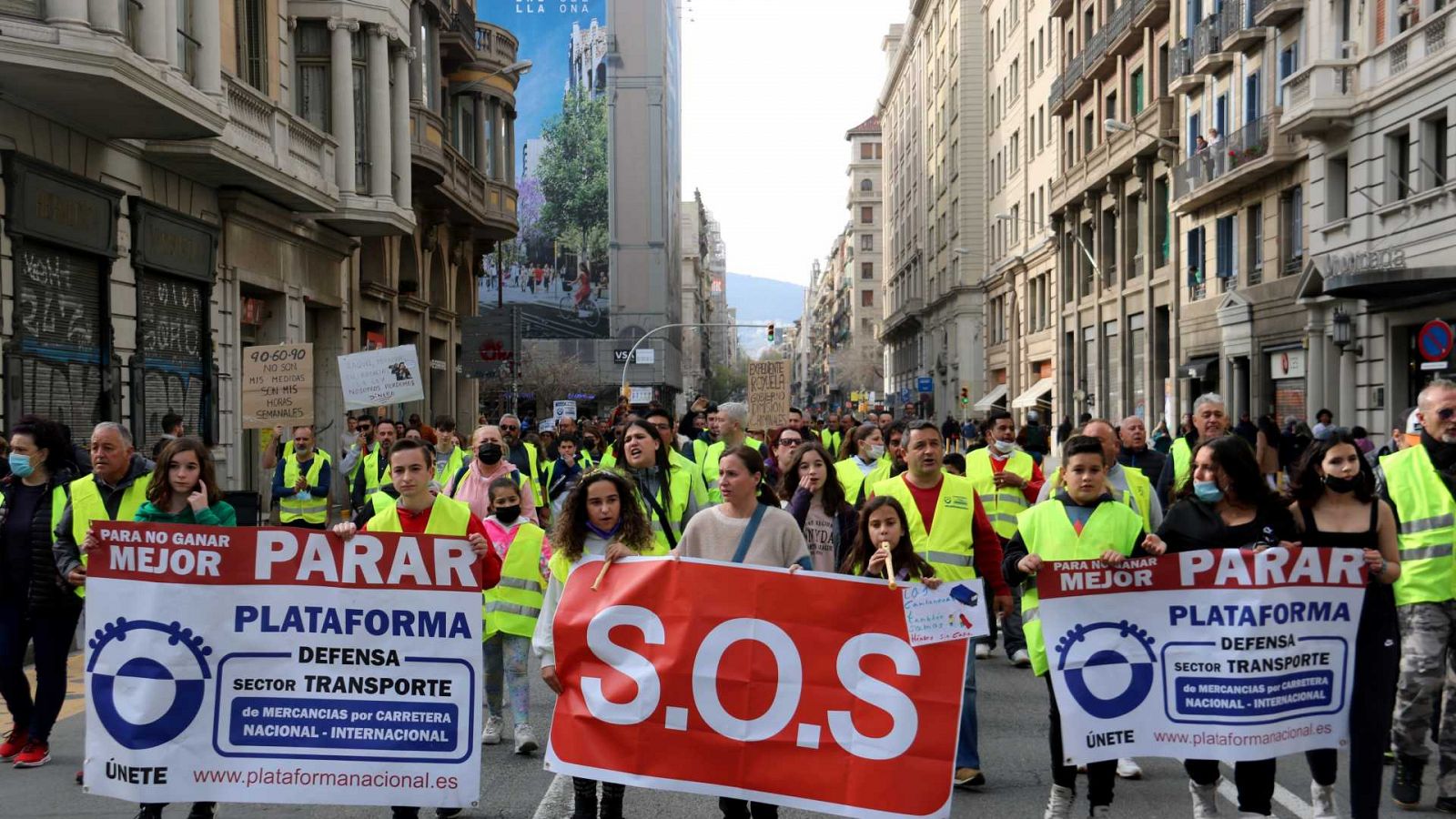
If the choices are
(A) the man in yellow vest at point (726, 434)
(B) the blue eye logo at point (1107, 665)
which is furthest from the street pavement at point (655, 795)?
(A) the man in yellow vest at point (726, 434)

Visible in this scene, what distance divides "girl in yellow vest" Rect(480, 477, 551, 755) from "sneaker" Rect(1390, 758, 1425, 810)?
454 cm

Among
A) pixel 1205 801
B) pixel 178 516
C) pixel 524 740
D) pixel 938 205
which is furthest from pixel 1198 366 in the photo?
pixel 938 205

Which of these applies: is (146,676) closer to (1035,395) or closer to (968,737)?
(968,737)

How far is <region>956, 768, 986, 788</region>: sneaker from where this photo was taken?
291 inches

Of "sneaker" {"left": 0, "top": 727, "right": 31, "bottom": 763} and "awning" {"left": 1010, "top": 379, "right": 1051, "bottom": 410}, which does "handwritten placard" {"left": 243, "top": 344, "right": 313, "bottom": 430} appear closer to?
"sneaker" {"left": 0, "top": 727, "right": 31, "bottom": 763}

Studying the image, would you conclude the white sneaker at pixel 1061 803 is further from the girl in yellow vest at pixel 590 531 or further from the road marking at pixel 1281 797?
the girl in yellow vest at pixel 590 531

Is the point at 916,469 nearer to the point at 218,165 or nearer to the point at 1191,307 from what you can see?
the point at 218,165

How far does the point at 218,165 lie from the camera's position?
64.2 ft

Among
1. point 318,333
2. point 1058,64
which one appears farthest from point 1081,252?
point 318,333

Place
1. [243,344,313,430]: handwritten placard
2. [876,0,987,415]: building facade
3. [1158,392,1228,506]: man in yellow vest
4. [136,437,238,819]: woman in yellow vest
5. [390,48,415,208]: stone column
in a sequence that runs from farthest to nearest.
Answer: [876,0,987,415]: building facade < [390,48,415,208]: stone column < [243,344,313,430]: handwritten placard < [1158,392,1228,506]: man in yellow vest < [136,437,238,819]: woman in yellow vest

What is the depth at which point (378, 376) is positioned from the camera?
17.9 metres

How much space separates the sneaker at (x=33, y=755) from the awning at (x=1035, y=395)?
48110 mm

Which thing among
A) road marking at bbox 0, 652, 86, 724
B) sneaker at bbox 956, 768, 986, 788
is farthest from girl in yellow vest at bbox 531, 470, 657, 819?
road marking at bbox 0, 652, 86, 724

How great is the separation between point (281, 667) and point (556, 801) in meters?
1.64
